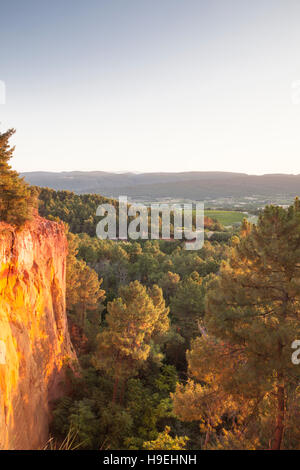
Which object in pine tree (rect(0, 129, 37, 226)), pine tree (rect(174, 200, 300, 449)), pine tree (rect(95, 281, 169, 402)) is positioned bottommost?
pine tree (rect(95, 281, 169, 402))

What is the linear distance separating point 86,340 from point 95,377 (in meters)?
6.18

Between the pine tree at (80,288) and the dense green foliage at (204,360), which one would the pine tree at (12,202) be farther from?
the pine tree at (80,288)

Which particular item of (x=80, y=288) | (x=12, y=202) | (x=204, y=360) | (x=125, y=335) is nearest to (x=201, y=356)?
(x=204, y=360)

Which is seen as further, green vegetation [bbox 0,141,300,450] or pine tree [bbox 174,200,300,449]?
green vegetation [bbox 0,141,300,450]

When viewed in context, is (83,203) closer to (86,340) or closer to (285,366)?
(86,340)

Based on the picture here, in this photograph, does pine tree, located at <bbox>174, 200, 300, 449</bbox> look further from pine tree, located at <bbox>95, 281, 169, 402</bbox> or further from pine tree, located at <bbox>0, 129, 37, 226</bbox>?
pine tree, located at <bbox>0, 129, 37, 226</bbox>

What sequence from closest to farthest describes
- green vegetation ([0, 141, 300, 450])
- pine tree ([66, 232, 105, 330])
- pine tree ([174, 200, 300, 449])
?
pine tree ([174, 200, 300, 449])
green vegetation ([0, 141, 300, 450])
pine tree ([66, 232, 105, 330])

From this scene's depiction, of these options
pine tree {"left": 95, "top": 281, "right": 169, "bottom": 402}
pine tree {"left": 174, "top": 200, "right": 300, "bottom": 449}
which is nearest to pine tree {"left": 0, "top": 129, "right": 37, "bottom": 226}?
pine tree {"left": 95, "top": 281, "right": 169, "bottom": 402}

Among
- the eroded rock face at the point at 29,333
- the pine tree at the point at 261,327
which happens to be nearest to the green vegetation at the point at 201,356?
the pine tree at the point at 261,327

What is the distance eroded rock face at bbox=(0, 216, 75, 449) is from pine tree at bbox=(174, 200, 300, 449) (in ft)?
21.6

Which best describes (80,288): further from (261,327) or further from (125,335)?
(261,327)

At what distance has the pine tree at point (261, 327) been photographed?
675 cm

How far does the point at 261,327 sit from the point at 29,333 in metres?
9.91

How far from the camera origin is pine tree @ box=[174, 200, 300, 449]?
22.1 ft
